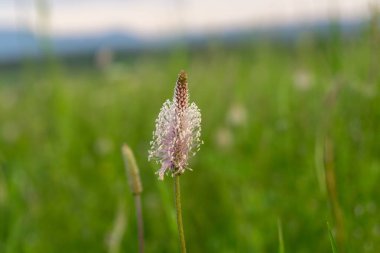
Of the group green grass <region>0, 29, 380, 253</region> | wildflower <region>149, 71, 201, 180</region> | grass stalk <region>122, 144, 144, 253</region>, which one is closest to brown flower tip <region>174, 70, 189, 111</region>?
wildflower <region>149, 71, 201, 180</region>

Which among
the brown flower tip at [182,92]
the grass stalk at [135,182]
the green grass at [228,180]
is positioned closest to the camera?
the brown flower tip at [182,92]

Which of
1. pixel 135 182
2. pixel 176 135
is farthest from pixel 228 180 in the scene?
pixel 176 135

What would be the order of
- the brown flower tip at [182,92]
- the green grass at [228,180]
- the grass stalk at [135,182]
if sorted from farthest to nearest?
the green grass at [228,180] → the grass stalk at [135,182] → the brown flower tip at [182,92]

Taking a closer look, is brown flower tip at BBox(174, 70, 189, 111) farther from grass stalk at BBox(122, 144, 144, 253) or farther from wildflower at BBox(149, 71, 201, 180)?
grass stalk at BBox(122, 144, 144, 253)

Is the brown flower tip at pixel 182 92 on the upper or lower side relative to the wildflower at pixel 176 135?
upper

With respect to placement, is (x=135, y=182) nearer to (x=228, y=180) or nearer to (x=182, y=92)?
(x=182, y=92)

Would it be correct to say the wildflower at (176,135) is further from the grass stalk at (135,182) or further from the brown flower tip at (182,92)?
the grass stalk at (135,182)

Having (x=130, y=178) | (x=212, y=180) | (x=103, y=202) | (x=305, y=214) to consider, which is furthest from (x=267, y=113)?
(x=130, y=178)

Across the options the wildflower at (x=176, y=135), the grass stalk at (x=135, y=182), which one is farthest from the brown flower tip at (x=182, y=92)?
the grass stalk at (x=135, y=182)
